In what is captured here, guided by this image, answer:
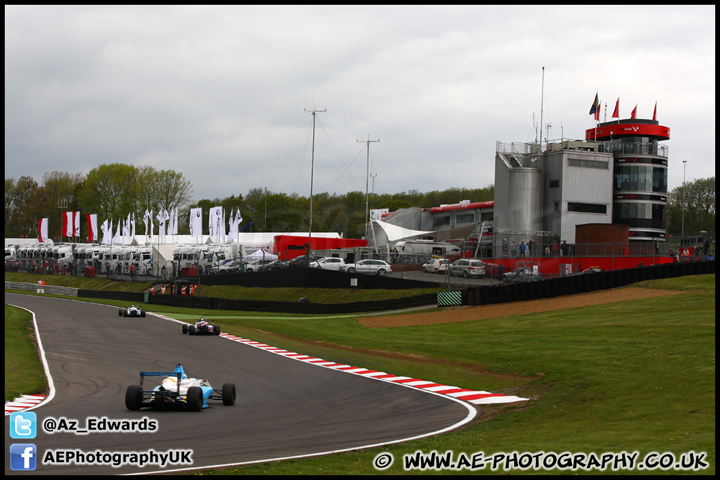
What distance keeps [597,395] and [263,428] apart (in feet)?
28.0

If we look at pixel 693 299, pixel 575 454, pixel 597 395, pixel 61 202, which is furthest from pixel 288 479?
pixel 61 202

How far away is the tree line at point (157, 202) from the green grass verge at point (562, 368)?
103 m

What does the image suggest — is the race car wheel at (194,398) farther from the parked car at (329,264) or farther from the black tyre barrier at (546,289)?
the parked car at (329,264)

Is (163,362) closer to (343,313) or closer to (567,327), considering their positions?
(567,327)

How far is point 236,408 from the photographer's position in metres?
14.9

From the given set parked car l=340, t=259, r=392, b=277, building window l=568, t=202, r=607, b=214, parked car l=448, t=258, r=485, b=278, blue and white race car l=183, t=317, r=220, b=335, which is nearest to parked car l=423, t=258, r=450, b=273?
parked car l=448, t=258, r=485, b=278

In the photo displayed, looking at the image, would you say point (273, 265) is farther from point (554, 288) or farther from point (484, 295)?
point (554, 288)

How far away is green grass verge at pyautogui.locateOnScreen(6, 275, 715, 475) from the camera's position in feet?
34.6

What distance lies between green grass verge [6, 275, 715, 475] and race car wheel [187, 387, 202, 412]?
4.82 metres

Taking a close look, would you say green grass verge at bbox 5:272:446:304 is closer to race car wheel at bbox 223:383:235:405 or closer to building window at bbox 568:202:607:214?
building window at bbox 568:202:607:214

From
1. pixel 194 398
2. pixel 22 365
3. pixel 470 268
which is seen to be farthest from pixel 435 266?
pixel 194 398

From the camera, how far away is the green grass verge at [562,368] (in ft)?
34.6

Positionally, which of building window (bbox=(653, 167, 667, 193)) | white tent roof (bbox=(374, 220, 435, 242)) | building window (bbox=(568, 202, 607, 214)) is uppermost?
building window (bbox=(653, 167, 667, 193))

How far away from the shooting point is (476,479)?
333 inches
